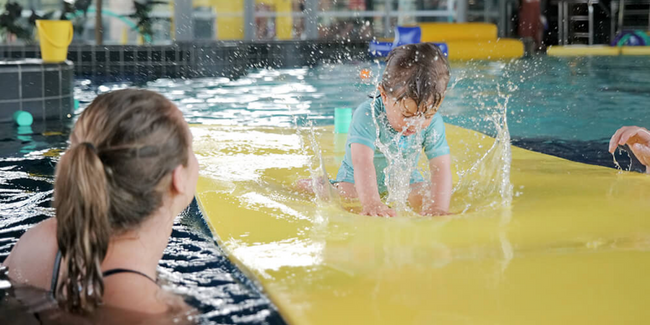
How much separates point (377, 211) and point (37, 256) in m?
1.20

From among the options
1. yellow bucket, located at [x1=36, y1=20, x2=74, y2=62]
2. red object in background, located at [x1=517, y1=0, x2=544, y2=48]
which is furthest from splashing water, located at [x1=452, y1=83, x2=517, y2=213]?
red object in background, located at [x1=517, y1=0, x2=544, y2=48]

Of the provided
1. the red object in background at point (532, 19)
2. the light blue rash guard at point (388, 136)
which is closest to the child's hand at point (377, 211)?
the light blue rash guard at point (388, 136)

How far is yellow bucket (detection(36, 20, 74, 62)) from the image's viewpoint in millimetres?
5879

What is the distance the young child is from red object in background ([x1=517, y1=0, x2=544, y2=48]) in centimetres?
1341

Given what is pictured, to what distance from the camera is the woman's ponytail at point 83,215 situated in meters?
1.41

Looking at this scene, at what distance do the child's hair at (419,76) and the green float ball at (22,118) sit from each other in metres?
3.64

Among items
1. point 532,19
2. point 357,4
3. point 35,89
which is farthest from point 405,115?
point 532,19

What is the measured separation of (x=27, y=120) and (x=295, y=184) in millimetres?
3070

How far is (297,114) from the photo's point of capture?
20.8 feet

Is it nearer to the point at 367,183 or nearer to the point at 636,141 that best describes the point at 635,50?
the point at 636,141

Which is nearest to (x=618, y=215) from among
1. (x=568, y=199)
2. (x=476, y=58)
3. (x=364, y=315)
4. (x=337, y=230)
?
(x=568, y=199)

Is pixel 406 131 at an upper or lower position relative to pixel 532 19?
lower

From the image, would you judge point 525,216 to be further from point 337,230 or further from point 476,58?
point 476,58

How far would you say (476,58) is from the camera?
11.9 meters
